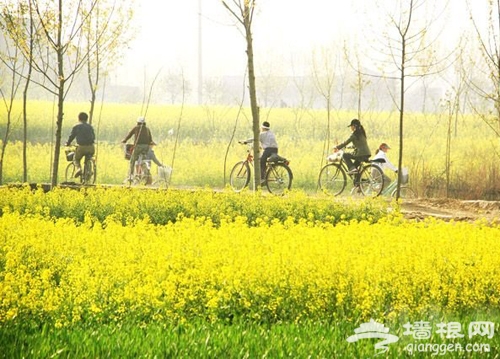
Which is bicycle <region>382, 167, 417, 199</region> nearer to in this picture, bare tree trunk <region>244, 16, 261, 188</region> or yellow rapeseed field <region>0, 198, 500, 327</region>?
bare tree trunk <region>244, 16, 261, 188</region>

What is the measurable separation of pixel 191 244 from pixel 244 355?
2.19 metres

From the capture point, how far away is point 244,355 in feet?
14.4

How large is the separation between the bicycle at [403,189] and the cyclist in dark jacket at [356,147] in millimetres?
757

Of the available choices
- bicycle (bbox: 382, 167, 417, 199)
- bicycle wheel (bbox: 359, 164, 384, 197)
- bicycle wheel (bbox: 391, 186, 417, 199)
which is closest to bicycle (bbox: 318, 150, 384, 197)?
bicycle wheel (bbox: 359, 164, 384, 197)

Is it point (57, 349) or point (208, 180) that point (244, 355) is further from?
point (208, 180)

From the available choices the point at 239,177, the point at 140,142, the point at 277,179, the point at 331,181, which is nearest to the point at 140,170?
the point at 140,142

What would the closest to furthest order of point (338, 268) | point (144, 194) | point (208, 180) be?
point (338, 268), point (144, 194), point (208, 180)

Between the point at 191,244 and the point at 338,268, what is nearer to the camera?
the point at 338,268

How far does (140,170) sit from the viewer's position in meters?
13.0

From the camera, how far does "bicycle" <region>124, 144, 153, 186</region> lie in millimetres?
12930

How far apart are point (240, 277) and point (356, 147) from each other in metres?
6.68

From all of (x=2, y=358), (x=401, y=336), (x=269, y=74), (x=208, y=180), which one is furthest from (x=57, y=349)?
(x=269, y=74)

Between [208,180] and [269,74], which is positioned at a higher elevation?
[269,74]

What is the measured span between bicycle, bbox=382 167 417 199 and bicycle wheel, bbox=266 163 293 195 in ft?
5.22
